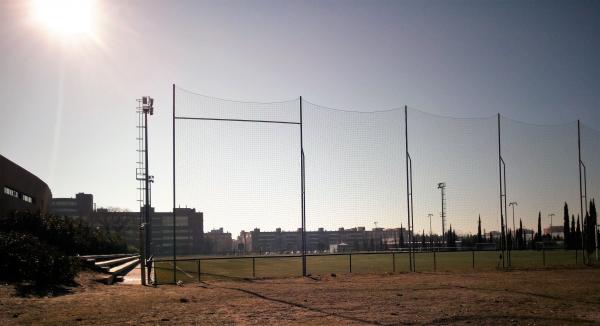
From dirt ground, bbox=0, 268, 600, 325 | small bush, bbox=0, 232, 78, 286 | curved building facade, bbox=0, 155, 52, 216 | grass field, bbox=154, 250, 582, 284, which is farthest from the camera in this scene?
curved building facade, bbox=0, 155, 52, 216

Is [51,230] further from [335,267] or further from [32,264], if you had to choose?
[335,267]

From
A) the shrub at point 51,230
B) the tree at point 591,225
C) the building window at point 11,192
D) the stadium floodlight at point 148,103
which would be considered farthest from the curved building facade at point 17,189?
the tree at point 591,225

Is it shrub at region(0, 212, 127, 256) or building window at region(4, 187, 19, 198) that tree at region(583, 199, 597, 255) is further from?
building window at region(4, 187, 19, 198)

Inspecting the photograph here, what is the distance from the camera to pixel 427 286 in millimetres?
14352

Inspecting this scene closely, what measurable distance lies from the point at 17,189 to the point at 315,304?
2508 centimetres

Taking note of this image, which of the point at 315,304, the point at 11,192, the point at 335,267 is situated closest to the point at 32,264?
the point at 315,304

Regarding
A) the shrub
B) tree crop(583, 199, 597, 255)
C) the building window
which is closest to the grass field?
tree crop(583, 199, 597, 255)

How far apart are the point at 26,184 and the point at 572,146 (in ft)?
102

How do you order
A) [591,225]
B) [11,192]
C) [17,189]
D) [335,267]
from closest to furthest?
[591,225], [11,192], [17,189], [335,267]

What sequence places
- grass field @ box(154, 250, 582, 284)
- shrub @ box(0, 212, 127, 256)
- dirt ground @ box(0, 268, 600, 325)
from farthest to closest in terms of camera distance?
1. grass field @ box(154, 250, 582, 284)
2. shrub @ box(0, 212, 127, 256)
3. dirt ground @ box(0, 268, 600, 325)

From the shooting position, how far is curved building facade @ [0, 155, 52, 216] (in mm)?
25719

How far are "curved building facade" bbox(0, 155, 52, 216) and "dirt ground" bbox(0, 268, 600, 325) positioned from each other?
12.4m

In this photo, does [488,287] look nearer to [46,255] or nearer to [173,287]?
[173,287]

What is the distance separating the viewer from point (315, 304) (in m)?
10.8
